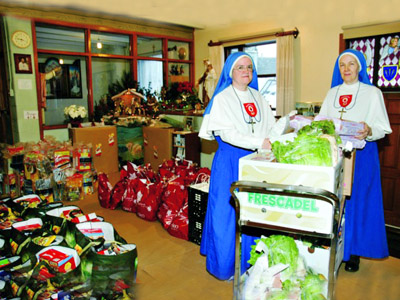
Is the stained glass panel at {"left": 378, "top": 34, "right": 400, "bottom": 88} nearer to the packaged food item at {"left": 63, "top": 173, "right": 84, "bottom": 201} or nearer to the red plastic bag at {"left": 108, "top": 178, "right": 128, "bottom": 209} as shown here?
the red plastic bag at {"left": 108, "top": 178, "right": 128, "bottom": 209}

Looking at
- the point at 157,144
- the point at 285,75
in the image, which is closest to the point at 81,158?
the point at 157,144

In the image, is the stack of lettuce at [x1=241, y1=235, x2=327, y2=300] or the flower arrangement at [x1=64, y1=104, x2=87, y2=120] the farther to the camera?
the flower arrangement at [x1=64, y1=104, x2=87, y2=120]

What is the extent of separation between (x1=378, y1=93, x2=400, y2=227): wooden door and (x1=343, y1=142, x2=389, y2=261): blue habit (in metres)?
1.20

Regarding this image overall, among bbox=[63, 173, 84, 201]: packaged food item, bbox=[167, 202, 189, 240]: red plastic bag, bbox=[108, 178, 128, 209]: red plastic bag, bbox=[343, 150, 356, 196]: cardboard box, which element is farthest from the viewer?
bbox=[63, 173, 84, 201]: packaged food item

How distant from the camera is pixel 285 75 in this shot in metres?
5.52

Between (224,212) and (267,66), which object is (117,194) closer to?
(224,212)

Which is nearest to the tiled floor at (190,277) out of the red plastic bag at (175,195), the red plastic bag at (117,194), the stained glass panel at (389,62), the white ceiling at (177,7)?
the red plastic bag at (175,195)

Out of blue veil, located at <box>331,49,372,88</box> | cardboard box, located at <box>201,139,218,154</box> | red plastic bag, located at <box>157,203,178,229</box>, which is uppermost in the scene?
blue veil, located at <box>331,49,372,88</box>

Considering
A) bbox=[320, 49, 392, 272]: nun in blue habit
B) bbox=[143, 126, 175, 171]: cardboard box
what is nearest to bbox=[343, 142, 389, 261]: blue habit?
bbox=[320, 49, 392, 272]: nun in blue habit

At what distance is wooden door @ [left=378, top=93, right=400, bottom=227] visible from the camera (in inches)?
131

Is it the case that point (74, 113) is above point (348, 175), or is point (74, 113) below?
above

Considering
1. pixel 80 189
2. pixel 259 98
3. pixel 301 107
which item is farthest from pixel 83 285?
pixel 301 107

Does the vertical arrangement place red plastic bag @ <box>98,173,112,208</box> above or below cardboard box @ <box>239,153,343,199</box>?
below

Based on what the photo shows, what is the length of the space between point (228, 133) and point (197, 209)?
0.99 m
